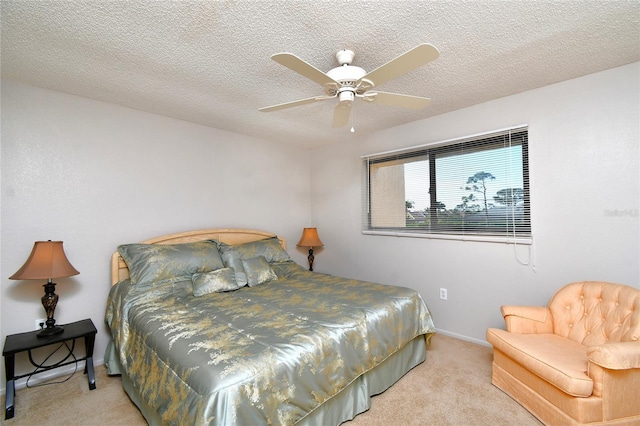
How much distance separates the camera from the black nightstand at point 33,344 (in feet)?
6.45

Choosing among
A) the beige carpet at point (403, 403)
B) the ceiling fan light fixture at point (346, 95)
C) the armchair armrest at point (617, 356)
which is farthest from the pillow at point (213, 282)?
the armchair armrest at point (617, 356)

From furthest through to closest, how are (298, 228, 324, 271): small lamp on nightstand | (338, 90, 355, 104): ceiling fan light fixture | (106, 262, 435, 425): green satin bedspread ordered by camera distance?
1. (298, 228, 324, 271): small lamp on nightstand
2. (338, 90, 355, 104): ceiling fan light fixture
3. (106, 262, 435, 425): green satin bedspread

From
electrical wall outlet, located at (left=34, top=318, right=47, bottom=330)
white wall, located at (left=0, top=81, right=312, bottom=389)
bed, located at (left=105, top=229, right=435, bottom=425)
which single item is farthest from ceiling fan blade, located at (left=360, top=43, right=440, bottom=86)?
electrical wall outlet, located at (left=34, top=318, right=47, bottom=330)

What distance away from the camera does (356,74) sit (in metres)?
1.76

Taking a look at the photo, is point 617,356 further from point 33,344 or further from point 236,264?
point 33,344

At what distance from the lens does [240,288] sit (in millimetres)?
2770

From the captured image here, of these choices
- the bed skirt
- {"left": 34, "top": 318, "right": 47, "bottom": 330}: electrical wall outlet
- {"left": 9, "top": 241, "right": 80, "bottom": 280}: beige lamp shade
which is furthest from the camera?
{"left": 34, "top": 318, "right": 47, "bottom": 330}: electrical wall outlet

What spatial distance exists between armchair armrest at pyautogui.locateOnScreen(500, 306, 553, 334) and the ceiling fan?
1.80 m

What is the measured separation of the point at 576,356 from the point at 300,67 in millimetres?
2488

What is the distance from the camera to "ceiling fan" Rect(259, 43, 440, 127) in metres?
1.44

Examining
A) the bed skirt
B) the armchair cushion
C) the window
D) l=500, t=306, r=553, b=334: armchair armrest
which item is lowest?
the bed skirt

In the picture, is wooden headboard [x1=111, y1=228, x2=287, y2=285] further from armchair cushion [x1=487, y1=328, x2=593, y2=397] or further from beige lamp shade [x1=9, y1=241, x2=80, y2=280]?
armchair cushion [x1=487, y1=328, x2=593, y2=397]

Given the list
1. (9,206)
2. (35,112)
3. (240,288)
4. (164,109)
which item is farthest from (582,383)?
(35,112)

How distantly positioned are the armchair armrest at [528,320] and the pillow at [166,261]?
2.61 m
